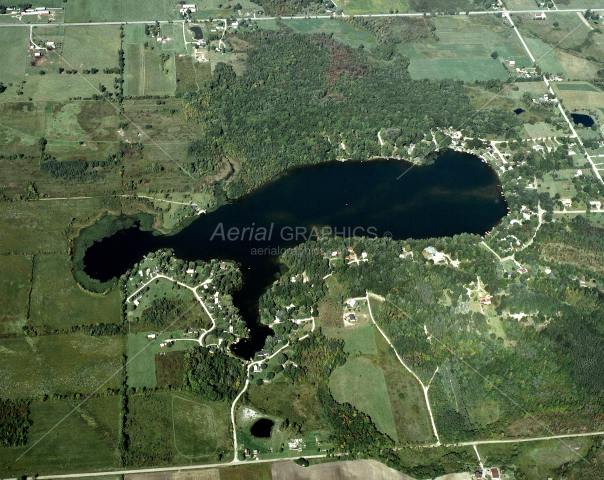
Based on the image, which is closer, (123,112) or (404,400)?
(404,400)

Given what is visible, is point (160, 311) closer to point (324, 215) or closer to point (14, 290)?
point (14, 290)

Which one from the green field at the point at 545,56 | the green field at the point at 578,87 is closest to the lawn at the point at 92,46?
the green field at the point at 545,56

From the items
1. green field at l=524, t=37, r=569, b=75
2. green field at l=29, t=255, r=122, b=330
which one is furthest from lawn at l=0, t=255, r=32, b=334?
green field at l=524, t=37, r=569, b=75

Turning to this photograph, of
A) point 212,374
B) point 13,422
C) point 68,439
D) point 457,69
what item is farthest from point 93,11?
point 68,439

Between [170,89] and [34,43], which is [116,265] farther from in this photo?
[34,43]

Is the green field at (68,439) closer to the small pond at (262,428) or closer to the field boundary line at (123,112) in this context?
the small pond at (262,428)
